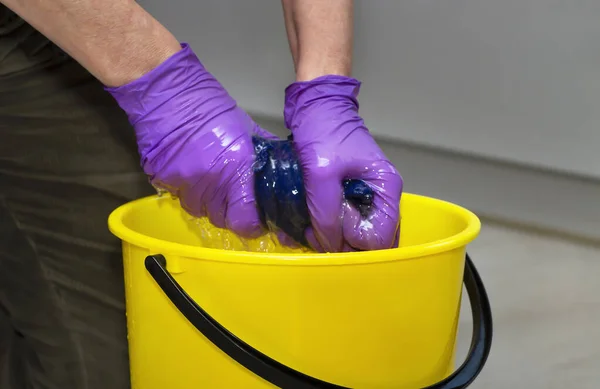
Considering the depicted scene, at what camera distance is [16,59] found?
Answer: 638 mm

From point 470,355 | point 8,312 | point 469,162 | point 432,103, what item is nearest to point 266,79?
point 432,103

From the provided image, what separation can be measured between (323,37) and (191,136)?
21 cm

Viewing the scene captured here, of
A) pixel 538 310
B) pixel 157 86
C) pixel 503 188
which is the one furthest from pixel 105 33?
pixel 503 188

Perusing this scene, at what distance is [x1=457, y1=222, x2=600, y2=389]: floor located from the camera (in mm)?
845

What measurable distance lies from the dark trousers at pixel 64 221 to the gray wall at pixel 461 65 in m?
0.65

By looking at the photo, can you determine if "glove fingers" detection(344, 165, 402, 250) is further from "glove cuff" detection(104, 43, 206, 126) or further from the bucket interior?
"glove cuff" detection(104, 43, 206, 126)

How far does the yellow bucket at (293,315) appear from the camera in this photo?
45 cm

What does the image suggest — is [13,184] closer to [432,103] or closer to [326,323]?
[326,323]

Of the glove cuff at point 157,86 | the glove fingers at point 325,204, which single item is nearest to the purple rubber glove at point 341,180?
the glove fingers at point 325,204

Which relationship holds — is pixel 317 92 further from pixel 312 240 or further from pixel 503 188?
pixel 503 188

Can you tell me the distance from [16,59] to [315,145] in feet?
1.20

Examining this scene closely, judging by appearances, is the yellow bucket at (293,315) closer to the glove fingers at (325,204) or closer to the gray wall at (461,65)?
the glove fingers at (325,204)

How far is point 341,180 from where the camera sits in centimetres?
52

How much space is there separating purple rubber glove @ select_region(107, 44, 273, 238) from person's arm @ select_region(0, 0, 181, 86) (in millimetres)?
14
